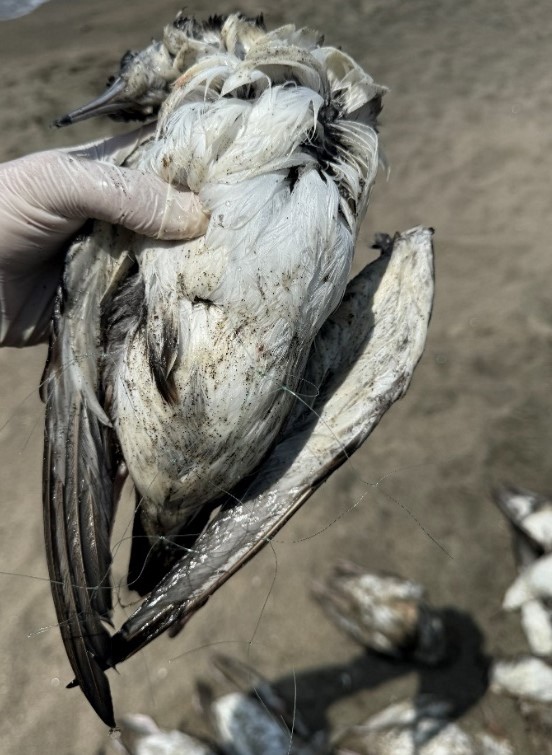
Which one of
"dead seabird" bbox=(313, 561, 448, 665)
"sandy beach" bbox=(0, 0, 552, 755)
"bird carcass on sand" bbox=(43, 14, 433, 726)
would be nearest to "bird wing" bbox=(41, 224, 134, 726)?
"bird carcass on sand" bbox=(43, 14, 433, 726)

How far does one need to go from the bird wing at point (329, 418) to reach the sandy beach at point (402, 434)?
648 millimetres

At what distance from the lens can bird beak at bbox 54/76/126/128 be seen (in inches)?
71.8

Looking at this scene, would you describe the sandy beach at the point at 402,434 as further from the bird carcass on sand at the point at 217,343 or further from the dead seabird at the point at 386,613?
the bird carcass on sand at the point at 217,343

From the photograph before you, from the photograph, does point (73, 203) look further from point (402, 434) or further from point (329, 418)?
point (402, 434)

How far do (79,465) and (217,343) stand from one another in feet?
1.44

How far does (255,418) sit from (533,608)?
257 centimetres

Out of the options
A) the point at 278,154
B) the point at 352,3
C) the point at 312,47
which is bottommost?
the point at 352,3

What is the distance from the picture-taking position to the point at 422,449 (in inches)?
163

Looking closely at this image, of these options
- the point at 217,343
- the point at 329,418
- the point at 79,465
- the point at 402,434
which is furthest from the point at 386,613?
the point at 217,343

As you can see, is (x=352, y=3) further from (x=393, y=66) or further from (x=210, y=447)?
(x=210, y=447)

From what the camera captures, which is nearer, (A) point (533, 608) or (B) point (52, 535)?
(B) point (52, 535)

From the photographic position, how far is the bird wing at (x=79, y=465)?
56.9 inches

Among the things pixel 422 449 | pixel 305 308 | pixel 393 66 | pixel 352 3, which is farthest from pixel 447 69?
pixel 305 308

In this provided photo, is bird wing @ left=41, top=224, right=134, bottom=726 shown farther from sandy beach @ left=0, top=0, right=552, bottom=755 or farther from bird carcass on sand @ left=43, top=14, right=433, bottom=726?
sandy beach @ left=0, top=0, right=552, bottom=755
